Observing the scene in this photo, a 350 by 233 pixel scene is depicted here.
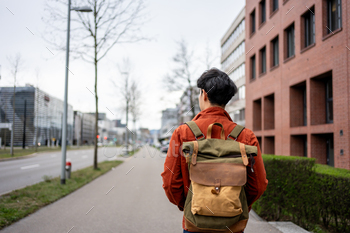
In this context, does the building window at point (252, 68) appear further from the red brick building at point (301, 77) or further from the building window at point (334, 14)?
the building window at point (334, 14)

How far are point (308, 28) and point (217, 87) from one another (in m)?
15.8

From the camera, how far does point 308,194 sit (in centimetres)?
529

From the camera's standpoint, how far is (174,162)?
1980 mm

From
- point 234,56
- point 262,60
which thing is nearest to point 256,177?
point 262,60

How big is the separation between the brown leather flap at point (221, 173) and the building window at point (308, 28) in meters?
15.4

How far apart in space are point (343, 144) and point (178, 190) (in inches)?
469

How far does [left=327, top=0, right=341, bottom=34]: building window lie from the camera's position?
41.7 feet

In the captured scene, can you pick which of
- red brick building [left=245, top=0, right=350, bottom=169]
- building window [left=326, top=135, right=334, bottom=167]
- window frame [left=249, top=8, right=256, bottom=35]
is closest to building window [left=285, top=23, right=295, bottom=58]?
red brick building [left=245, top=0, right=350, bottom=169]

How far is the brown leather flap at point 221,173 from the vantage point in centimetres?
180

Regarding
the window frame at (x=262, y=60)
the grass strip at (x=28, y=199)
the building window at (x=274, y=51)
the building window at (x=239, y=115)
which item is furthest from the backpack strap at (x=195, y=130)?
the building window at (x=239, y=115)

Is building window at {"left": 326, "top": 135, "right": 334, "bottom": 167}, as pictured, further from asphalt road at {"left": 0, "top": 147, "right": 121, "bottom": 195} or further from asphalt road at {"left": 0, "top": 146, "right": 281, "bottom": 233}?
asphalt road at {"left": 0, "top": 147, "right": 121, "bottom": 195}

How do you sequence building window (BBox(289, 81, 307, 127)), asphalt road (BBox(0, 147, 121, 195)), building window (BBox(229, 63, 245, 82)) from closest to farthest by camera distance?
asphalt road (BBox(0, 147, 121, 195)), building window (BBox(289, 81, 307, 127)), building window (BBox(229, 63, 245, 82))

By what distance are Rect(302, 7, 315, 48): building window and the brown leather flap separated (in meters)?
15.4

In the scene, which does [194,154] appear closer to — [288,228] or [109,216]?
[288,228]
